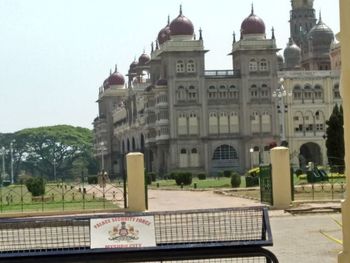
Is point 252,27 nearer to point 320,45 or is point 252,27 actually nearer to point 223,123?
point 223,123

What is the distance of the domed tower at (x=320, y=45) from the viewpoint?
3226 inches

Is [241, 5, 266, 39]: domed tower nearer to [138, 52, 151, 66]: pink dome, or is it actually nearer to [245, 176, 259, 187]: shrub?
[138, 52, 151, 66]: pink dome

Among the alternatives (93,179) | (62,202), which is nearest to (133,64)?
(93,179)

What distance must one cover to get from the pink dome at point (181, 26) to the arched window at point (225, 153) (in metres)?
10.7

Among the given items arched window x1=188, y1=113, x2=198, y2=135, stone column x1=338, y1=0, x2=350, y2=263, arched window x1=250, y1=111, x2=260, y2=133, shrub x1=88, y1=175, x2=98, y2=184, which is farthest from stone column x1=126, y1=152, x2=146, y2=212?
arched window x1=250, y1=111, x2=260, y2=133

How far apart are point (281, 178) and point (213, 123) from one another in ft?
160

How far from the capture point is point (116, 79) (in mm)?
97625

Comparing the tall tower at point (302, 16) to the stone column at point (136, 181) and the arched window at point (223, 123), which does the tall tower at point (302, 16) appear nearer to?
the arched window at point (223, 123)

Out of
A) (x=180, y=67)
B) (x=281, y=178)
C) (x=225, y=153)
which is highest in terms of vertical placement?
(x=180, y=67)

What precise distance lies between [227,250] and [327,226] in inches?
324

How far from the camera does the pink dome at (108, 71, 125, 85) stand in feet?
318

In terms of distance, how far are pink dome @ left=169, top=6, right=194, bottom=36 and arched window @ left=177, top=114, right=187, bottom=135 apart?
291 inches

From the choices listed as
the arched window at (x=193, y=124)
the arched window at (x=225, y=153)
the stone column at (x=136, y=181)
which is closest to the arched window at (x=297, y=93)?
the arched window at (x=225, y=153)

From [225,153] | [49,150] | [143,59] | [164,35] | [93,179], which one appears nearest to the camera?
[93,179]
